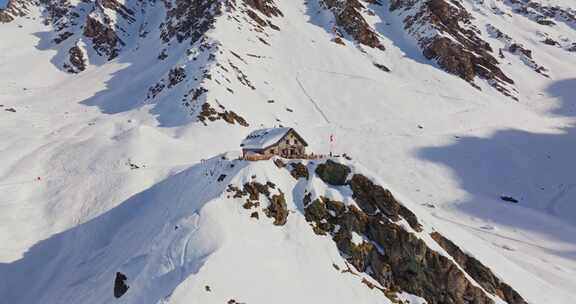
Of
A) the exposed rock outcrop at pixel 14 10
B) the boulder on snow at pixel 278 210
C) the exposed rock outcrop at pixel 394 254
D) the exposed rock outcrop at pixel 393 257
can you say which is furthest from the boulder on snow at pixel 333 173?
the exposed rock outcrop at pixel 14 10

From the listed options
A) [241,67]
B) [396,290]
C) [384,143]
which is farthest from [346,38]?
[396,290]

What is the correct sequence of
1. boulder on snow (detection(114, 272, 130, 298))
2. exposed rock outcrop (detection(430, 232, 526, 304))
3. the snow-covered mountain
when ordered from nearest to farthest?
boulder on snow (detection(114, 272, 130, 298)), the snow-covered mountain, exposed rock outcrop (detection(430, 232, 526, 304))

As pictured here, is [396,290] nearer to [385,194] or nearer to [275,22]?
[385,194]

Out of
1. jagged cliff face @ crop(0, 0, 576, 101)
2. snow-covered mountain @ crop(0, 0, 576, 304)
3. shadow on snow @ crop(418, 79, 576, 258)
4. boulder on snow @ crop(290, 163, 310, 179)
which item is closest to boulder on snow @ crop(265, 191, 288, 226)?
snow-covered mountain @ crop(0, 0, 576, 304)

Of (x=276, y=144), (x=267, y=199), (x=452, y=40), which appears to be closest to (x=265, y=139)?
(x=276, y=144)

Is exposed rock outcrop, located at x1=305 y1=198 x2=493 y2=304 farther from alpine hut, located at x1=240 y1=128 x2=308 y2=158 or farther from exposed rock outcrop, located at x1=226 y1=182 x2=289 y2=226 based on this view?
alpine hut, located at x1=240 y1=128 x2=308 y2=158

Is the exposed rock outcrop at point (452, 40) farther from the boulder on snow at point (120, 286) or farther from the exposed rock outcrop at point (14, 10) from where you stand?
the exposed rock outcrop at point (14, 10)
